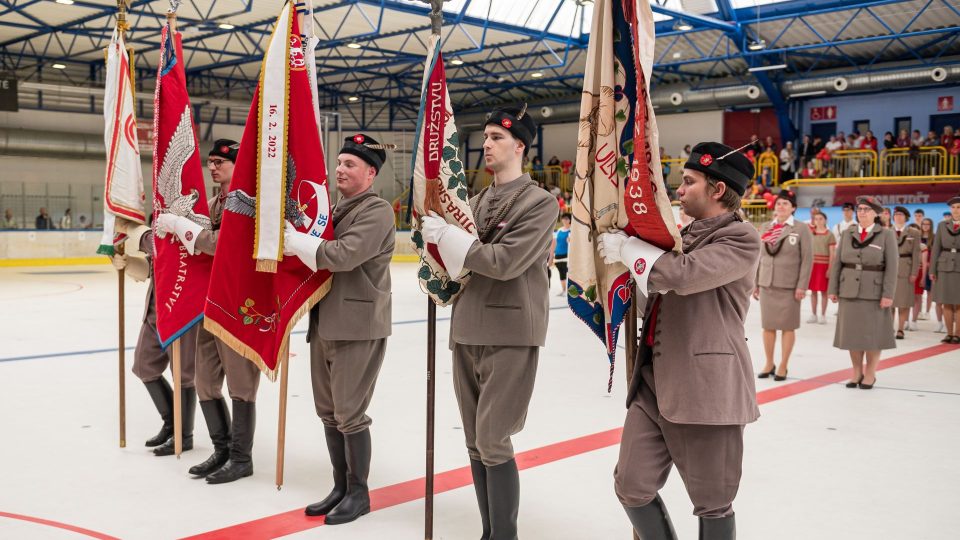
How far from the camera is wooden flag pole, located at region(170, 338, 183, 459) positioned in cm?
470

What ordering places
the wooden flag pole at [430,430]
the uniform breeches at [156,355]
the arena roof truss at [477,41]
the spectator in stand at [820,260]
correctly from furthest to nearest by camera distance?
the arena roof truss at [477,41] < the spectator in stand at [820,260] < the uniform breeches at [156,355] < the wooden flag pole at [430,430]

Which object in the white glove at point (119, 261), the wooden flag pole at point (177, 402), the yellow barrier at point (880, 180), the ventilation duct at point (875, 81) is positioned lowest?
the wooden flag pole at point (177, 402)

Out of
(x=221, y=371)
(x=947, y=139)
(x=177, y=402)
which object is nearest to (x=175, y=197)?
(x=221, y=371)

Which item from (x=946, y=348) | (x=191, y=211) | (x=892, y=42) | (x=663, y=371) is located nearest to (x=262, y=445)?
(x=191, y=211)

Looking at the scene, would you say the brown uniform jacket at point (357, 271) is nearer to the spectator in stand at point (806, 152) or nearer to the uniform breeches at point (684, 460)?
the uniform breeches at point (684, 460)

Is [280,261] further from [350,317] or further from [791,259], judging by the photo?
[791,259]

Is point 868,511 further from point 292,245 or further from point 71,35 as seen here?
point 71,35

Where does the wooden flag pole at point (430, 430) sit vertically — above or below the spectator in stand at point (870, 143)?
below

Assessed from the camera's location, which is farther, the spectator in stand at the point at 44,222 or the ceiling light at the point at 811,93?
the ceiling light at the point at 811,93

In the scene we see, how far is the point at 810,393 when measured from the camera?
6926mm

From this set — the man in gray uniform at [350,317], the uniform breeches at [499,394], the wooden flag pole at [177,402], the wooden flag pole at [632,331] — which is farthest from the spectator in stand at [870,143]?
the wooden flag pole at [632,331]

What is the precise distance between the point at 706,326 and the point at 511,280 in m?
0.90

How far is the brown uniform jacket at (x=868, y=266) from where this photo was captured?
22.9 ft

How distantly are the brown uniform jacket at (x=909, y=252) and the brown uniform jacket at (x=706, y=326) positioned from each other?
866 cm
